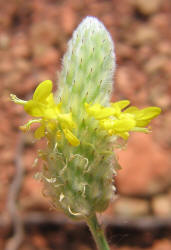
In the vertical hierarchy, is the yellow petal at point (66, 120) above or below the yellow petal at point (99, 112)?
below

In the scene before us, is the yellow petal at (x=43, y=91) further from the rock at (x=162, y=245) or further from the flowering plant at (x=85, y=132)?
the rock at (x=162, y=245)

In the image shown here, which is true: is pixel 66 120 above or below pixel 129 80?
above

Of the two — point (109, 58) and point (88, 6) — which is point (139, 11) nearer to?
point (88, 6)

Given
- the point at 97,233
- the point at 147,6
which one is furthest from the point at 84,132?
the point at 147,6

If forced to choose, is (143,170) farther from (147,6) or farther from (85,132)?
(147,6)

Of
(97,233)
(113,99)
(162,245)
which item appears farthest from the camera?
(113,99)

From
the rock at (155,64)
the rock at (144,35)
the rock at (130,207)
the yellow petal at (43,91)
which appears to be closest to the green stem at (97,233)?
the yellow petal at (43,91)

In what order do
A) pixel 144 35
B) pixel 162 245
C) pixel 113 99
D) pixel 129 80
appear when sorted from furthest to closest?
pixel 144 35 → pixel 129 80 → pixel 113 99 → pixel 162 245

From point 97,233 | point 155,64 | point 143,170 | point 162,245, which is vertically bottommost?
point 162,245
